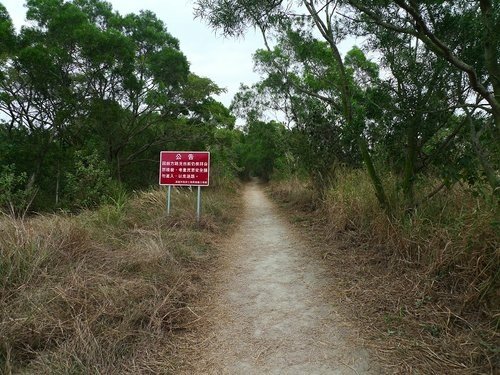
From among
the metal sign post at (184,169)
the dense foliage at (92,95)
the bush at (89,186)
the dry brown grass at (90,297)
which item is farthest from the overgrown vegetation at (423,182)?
the dense foliage at (92,95)

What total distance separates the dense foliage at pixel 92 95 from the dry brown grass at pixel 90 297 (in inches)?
330

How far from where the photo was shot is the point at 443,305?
119 inches

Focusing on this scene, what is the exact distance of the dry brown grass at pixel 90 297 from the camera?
8.02 ft

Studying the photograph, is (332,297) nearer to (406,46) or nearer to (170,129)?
(406,46)

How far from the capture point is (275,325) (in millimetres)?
3100

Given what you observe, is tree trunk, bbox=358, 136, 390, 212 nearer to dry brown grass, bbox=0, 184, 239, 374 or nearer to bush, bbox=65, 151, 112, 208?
dry brown grass, bbox=0, 184, 239, 374

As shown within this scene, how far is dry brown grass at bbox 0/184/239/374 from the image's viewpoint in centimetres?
244

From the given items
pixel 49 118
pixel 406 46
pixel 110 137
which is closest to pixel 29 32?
pixel 49 118

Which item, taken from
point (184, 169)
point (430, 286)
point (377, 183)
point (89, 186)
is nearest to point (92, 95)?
point (89, 186)

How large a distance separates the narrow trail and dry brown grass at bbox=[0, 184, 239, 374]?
34 centimetres

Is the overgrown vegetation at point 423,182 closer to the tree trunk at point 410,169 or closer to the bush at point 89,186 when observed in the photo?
the tree trunk at point 410,169

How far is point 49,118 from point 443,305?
1758 centimetres

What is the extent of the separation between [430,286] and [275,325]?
1645 millimetres

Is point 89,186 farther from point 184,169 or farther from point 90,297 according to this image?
point 90,297
